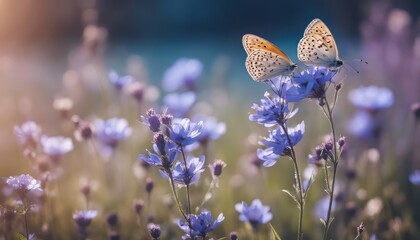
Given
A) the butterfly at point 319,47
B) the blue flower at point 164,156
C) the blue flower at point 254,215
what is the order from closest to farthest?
the blue flower at point 164,156
the butterfly at point 319,47
the blue flower at point 254,215

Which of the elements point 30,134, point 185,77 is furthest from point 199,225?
point 185,77

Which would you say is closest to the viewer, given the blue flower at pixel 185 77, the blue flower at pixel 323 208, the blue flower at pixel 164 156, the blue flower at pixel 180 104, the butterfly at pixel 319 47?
the blue flower at pixel 164 156

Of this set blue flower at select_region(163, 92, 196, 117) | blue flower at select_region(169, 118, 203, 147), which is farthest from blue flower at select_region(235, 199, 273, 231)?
blue flower at select_region(163, 92, 196, 117)

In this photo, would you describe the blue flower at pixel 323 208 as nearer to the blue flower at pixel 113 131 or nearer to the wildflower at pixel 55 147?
the blue flower at pixel 113 131

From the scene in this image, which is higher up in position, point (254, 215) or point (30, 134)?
point (30, 134)

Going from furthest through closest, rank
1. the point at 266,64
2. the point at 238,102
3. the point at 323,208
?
the point at 238,102, the point at 323,208, the point at 266,64

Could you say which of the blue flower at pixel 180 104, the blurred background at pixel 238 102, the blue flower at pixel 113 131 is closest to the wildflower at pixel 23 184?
the blue flower at pixel 113 131

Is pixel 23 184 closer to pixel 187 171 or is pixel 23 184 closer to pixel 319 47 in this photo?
pixel 187 171

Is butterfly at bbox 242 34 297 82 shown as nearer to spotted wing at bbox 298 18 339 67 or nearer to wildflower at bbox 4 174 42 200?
spotted wing at bbox 298 18 339 67
